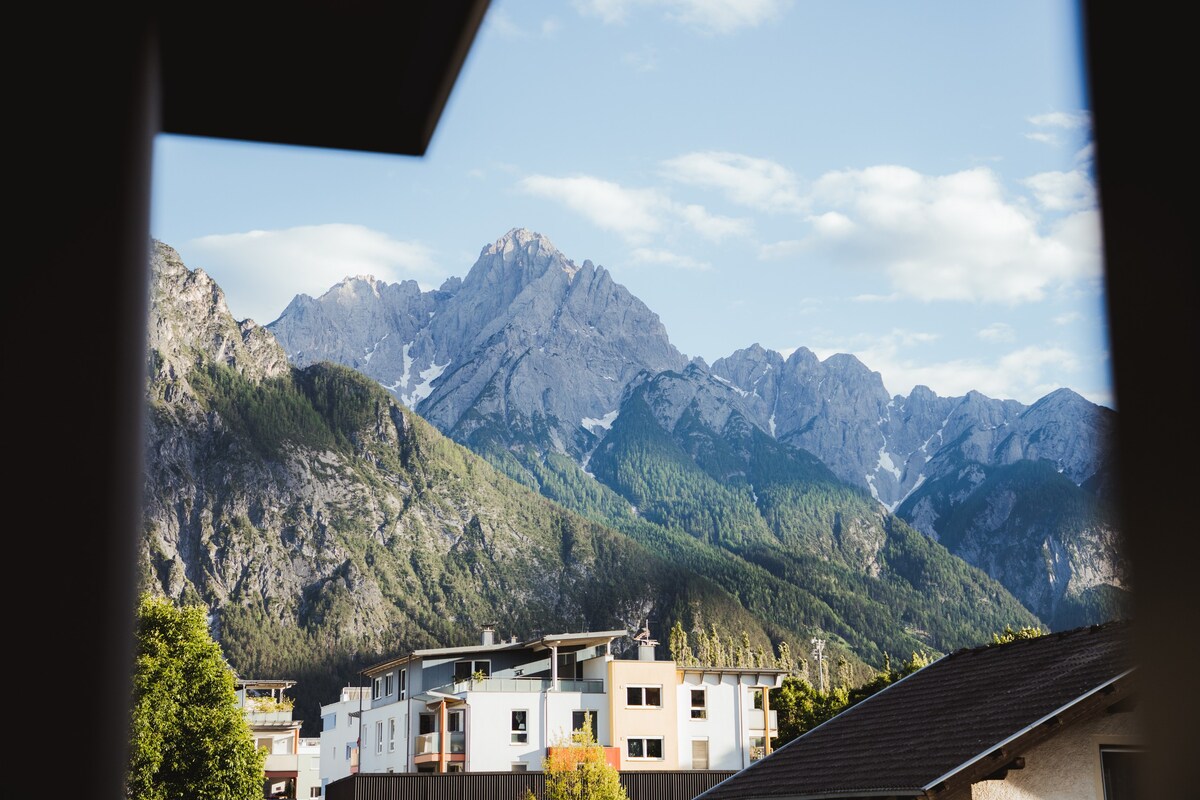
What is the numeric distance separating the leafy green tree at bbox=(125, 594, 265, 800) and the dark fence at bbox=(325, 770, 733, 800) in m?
2.78

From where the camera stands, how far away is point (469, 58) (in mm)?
2227

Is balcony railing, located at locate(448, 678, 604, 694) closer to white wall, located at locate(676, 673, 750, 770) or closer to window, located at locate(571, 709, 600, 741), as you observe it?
window, located at locate(571, 709, 600, 741)

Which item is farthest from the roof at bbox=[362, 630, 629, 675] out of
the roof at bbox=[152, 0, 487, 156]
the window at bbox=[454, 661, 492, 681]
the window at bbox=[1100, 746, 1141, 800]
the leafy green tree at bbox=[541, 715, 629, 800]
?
the roof at bbox=[152, 0, 487, 156]

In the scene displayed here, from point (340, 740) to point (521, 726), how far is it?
62.1 feet

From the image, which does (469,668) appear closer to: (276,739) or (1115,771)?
(276,739)

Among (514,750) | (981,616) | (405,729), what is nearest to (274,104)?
(514,750)

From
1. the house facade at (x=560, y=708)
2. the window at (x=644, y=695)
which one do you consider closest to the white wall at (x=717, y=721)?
the house facade at (x=560, y=708)

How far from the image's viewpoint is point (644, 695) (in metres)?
47.3

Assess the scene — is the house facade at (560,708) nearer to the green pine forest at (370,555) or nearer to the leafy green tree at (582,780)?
the leafy green tree at (582,780)

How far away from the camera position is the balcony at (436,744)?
1774 inches

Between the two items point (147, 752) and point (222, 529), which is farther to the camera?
point (222, 529)

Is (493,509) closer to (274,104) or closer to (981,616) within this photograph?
(981,616)

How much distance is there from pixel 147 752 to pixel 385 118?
30909 mm

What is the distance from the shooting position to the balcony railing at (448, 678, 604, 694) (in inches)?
1796
